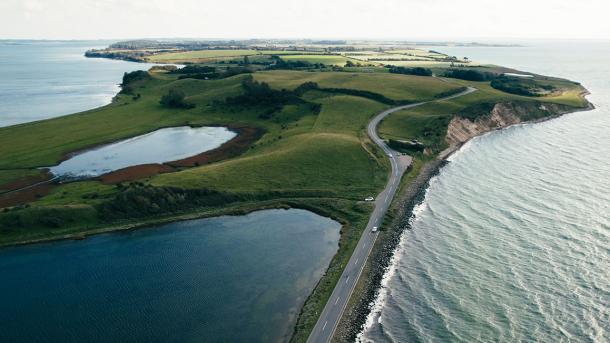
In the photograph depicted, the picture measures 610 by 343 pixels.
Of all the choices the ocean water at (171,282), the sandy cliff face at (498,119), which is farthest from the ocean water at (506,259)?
the sandy cliff face at (498,119)

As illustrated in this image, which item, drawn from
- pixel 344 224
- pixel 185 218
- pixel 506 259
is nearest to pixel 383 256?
pixel 344 224

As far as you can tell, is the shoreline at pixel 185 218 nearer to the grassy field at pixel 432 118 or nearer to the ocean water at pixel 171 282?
the ocean water at pixel 171 282

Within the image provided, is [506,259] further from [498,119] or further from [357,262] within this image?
[498,119]

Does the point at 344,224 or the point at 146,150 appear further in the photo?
the point at 146,150

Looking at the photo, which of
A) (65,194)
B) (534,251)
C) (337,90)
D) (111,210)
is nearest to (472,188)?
(534,251)

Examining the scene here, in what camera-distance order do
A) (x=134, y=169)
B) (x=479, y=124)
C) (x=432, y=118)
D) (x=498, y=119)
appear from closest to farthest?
(x=134, y=169) < (x=432, y=118) < (x=479, y=124) < (x=498, y=119)

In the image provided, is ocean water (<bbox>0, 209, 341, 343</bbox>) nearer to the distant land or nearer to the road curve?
the distant land
